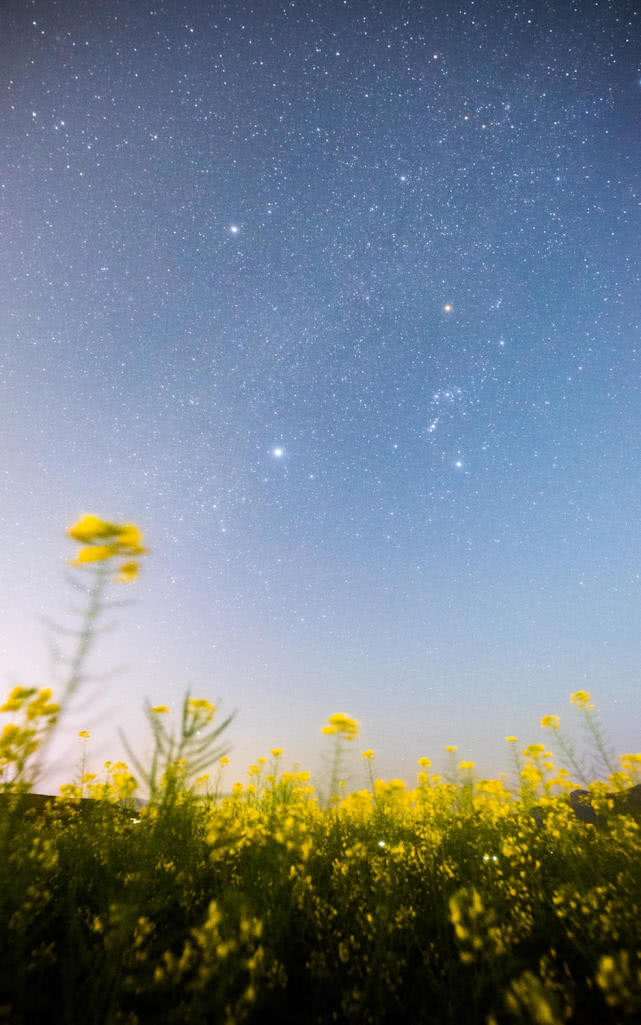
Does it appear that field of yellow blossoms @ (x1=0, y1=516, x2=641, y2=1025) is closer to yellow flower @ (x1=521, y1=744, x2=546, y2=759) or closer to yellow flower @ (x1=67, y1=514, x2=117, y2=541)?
yellow flower @ (x1=67, y1=514, x2=117, y2=541)

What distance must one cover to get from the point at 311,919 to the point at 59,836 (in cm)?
315

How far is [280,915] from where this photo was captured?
2.81m

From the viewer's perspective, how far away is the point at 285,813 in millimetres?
5551

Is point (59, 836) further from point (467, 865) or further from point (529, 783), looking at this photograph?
point (529, 783)

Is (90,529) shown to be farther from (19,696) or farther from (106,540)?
(19,696)

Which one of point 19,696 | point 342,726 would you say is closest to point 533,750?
point 342,726

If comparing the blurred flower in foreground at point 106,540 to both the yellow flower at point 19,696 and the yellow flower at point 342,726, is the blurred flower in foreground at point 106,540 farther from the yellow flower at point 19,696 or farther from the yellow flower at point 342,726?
the yellow flower at point 342,726

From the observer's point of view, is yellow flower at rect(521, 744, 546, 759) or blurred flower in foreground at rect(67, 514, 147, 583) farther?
yellow flower at rect(521, 744, 546, 759)

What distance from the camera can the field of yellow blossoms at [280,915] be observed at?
6.70ft

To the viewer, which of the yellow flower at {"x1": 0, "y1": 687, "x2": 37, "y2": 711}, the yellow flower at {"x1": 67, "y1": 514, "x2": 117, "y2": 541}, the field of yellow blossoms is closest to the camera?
the field of yellow blossoms

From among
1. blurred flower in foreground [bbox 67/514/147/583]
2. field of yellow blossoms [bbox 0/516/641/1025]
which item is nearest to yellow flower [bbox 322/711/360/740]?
field of yellow blossoms [bbox 0/516/641/1025]

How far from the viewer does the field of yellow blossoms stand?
2.04 metres

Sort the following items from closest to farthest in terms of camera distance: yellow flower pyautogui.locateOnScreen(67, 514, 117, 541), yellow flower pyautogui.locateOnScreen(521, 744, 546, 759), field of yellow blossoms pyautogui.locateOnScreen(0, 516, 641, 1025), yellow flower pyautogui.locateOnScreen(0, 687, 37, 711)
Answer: field of yellow blossoms pyautogui.locateOnScreen(0, 516, 641, 1025)
yellow flower pyautogui.locateOnScreen(67, 514, 117, 541)
yellow flower pyautogui.locateOnScreen(0, 687, 37, 711)
yellow flower pyautogui.locateOnScreen(521, 744, 546, 759)

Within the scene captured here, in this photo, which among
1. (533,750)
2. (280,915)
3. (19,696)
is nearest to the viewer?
(280,915)
